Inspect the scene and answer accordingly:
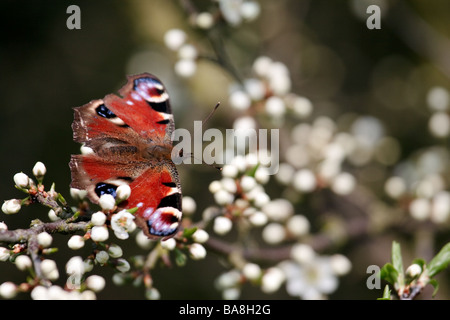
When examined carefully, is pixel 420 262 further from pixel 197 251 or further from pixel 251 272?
pixel 197 251

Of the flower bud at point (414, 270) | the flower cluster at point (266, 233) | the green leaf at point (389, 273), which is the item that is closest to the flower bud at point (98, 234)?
the flower cluster at point (266, 233)

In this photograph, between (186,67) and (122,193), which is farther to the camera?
(186,67)

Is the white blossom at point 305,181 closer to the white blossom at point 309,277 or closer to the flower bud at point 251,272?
the white blossom at point 309,277

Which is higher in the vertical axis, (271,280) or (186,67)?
(186,67)

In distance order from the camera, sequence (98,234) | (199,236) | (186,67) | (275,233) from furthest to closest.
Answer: (275,233) < (186,67) < (199,236) < (98,234)

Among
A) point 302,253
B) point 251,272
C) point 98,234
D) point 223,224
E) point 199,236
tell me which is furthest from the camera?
point 302,253

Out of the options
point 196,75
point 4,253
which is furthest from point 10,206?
point 196,75

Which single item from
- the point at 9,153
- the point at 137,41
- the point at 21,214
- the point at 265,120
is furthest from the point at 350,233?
the point at 9,153
